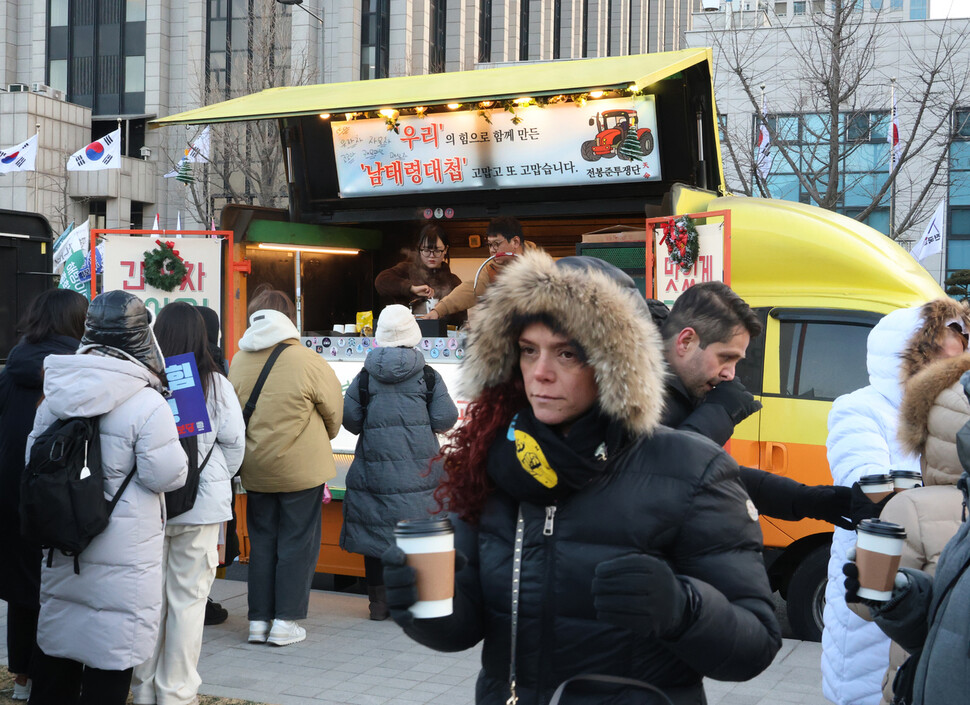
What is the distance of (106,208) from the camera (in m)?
36.5

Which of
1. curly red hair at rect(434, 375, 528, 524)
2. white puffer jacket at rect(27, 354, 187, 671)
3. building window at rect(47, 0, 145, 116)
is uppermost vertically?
building window at rect(47, 0, 145, 116)

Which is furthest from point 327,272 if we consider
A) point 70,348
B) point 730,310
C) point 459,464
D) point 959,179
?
point 959,179

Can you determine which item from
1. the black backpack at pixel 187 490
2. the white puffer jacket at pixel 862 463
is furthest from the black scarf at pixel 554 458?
the black backpack at pixel 187 490

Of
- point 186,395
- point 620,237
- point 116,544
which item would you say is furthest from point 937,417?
point 620,237

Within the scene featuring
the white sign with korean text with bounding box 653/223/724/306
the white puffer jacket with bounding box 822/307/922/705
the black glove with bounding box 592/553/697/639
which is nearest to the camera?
the black glove with bounding box 592/553/697/639

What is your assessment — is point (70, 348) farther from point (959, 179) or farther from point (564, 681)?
point (959, 179)

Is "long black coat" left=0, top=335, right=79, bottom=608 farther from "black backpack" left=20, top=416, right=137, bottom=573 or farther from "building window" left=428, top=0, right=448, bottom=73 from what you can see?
"building window" left=428, top=0, right=448, bottom=73

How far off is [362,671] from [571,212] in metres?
3.88

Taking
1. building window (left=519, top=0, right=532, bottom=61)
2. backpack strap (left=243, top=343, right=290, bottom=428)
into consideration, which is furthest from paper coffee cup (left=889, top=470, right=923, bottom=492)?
building window (left=519, top=0, right=532, bottom=61)

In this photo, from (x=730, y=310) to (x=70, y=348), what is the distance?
3.27 meters

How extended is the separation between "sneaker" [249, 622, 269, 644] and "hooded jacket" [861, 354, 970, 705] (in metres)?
4.17

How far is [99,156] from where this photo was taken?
1675 cm

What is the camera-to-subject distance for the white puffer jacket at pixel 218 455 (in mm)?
5027

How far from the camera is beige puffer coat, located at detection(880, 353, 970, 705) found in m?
2.77
